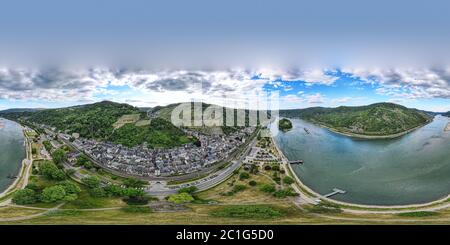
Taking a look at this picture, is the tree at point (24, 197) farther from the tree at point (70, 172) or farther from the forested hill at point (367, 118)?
the forested hill at point (367, 118)

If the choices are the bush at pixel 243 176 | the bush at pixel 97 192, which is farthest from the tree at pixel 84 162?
the bush at pixel 243 176

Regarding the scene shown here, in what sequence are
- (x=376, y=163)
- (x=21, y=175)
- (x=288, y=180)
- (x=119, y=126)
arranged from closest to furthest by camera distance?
(x=21, y=175) < (x=288, y=180) < (x=119, y=126) < (x=376, y=163)

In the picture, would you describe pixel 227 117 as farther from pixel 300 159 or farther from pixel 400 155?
pixel 400 155

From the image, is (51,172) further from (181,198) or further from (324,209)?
(324,209)

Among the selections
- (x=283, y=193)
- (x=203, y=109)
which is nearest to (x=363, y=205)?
(x=283, y=193)

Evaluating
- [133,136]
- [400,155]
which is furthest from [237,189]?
[400,155]

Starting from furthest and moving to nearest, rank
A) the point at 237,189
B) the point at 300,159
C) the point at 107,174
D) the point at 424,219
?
the point at 300,159 < the point at 107,174 < the point at 237,189 < the point at 424,219
